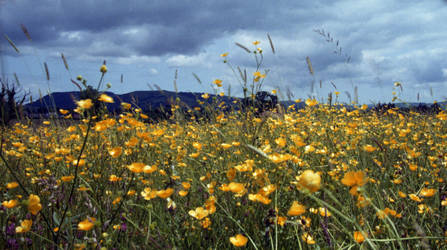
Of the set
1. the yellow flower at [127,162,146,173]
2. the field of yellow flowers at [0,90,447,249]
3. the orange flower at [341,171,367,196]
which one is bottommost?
the field of yellow flowers at [0,90,447,249]

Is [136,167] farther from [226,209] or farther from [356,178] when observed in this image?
[356,178]

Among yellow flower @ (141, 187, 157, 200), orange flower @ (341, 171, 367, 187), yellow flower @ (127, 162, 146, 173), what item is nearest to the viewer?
orange flower @ (341, 171, 367, 187)

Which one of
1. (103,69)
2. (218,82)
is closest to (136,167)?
(103,69)

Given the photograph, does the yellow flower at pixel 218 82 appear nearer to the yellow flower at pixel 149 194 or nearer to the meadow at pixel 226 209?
the meadow at pixel 226 209

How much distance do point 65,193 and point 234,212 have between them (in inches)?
48.6

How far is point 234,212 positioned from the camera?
1775 mm

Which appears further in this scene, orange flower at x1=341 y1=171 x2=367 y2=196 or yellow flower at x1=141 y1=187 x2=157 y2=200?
yellow flower at x1=141 y1=187 x2=157 y2=200

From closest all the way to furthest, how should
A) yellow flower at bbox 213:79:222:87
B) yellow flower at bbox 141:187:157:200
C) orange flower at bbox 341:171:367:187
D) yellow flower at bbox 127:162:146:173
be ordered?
1. orange flower at bbox 341:171:367:187
2. yellow flower at bbox 127:162:146:173
3. yellow flower at bbox 141:187:157:200
4. yellow flower at bbox 213:79:222:87

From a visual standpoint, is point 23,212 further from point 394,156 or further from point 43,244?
point 394,156

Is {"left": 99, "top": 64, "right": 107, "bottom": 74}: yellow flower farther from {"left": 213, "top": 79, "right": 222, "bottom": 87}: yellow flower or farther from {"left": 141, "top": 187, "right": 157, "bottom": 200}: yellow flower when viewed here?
{"left": 213, "top": 79, "right": 222, "bottom": 87}: yellow flower

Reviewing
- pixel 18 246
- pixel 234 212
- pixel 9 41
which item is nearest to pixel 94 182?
pixel 18 246

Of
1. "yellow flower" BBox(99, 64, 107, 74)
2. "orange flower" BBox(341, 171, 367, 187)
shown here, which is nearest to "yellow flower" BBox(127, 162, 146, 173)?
"yellow flower" BBox(99, 64, 107, 74)

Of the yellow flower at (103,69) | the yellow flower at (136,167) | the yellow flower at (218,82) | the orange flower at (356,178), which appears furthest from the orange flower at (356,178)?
the yellow flower at (218,82)

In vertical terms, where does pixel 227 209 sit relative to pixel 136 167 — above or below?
below
